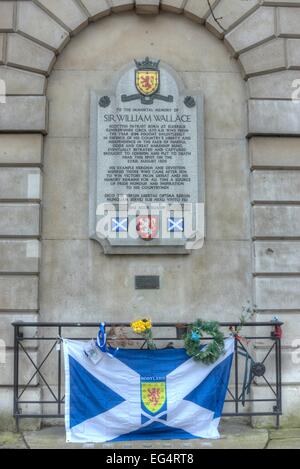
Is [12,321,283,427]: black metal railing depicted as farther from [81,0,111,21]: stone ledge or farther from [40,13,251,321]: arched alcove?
[81,0,111,21]: stone ledge

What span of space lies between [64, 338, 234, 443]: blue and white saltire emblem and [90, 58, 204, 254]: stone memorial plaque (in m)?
1.72

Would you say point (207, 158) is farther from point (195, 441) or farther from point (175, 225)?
point (195, 441)

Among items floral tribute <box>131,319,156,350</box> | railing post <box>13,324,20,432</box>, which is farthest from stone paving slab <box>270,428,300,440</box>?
railing post <box>13,324,20,432</box>

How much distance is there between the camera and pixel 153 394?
7.52 metres

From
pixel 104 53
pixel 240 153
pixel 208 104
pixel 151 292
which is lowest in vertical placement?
pixel 151 292

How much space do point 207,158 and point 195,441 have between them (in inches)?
158

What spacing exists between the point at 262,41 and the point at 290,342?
4.43 meters

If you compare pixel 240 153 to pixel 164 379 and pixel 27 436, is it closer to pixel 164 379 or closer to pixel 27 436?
pixel 164 379

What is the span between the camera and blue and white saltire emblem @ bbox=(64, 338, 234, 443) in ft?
24.5

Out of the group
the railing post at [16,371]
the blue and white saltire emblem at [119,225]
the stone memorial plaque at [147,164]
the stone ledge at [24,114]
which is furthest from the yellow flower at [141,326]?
the stone ledge at [24,114]

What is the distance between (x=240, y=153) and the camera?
9.03m

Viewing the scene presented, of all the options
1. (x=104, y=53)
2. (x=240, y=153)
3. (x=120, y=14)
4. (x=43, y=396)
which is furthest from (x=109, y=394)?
(x=120, y=14)

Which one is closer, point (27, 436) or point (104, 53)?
point (27, 436)

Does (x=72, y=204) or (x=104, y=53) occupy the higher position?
(x=104, y=53)
